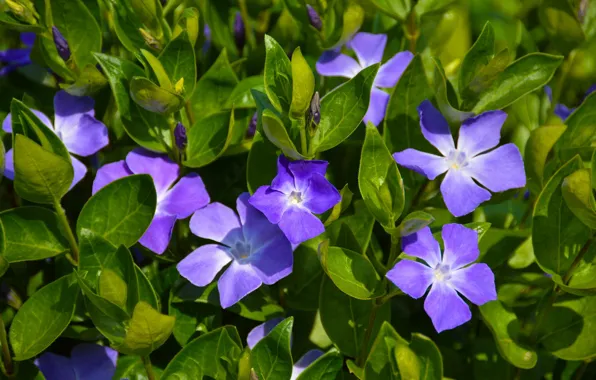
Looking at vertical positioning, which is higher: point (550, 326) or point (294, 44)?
point (294, 44)

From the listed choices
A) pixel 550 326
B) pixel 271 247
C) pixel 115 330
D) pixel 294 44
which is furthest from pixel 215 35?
pixel 550 326

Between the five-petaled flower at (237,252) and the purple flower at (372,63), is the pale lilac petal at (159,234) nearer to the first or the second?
the five-petaled flower at (237,252)

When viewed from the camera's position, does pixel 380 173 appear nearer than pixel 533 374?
Yes

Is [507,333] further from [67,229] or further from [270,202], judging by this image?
[67,229]

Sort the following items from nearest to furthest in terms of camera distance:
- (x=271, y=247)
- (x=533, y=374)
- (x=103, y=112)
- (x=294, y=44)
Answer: (x=271, y=247), (x=533, y=374), (x=103, y=112), (x=294, y=44)

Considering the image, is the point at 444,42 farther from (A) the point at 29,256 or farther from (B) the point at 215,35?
(A) the point at 29,256

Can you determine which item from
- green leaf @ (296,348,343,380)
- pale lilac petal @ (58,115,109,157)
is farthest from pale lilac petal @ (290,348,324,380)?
pale lilac petal @ (58,115,109,157)

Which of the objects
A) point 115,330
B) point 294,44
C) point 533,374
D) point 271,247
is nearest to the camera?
point 115,330
